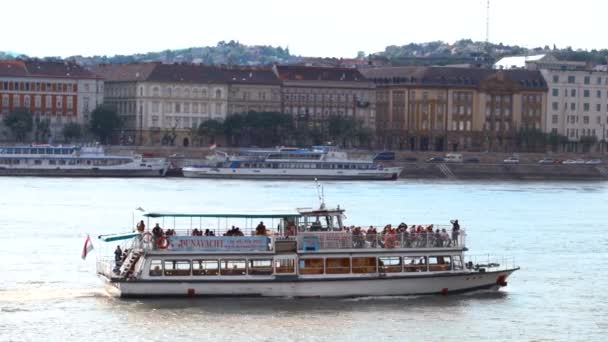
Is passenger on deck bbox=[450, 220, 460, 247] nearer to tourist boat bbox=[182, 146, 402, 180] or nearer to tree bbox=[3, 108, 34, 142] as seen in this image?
tourist boat bbox=[182, 146, 402, 180]

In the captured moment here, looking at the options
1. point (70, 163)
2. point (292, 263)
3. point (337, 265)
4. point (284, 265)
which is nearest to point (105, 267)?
point (284, 265)

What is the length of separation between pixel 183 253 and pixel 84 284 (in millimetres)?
3935

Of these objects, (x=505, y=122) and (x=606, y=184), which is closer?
(x=606, y=184)

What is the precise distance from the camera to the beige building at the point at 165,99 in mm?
129000

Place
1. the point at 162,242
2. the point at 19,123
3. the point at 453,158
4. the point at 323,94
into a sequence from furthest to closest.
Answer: the point at 323,94 → the point at 19,123 → the point at 453,158 → the point at 162,242

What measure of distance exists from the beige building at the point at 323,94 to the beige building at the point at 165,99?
5.61 m

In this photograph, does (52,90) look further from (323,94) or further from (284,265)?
(284,265)

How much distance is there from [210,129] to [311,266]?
8835 centimetres

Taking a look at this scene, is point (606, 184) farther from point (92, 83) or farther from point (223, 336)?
point (223, 336)

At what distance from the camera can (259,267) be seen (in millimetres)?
38531

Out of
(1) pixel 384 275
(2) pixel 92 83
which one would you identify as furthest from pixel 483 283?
(2) pixel 92 83

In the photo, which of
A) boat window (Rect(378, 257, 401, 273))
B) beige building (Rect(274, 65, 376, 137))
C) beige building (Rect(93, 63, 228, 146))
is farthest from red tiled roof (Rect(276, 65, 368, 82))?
boat window (Rect(378, 257, 401, 273))

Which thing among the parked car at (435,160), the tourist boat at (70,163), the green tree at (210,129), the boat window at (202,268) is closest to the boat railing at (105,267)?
the boat window at (202,268)

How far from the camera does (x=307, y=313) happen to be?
122 ft
